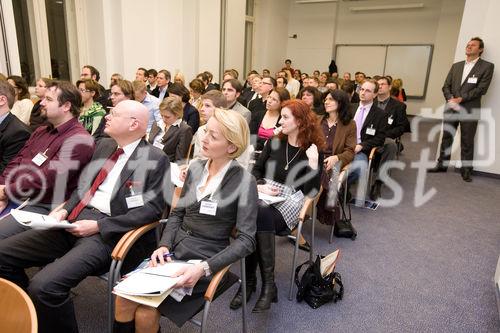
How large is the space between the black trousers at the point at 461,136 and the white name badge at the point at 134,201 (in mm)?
4851

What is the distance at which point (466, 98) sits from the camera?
15.5ft

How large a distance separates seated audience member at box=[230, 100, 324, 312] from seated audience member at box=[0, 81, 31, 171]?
64.5 inches

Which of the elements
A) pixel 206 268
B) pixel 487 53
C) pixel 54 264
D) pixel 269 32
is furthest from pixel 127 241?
pixel 269 32

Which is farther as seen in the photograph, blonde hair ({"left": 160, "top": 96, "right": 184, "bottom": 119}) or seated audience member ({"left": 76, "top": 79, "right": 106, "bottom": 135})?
seated audience member ({"left": 76, "top": 79, "right": 106, "bottom": 135})

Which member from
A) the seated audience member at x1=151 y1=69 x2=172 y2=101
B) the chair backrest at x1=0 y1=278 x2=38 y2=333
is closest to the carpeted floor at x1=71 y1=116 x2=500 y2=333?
the chair backrest at x1=0 y1=278 x2=38 y2=333

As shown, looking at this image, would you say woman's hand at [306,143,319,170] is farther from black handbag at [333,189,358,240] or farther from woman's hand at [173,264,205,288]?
woman's hand at [173,264,205,288]

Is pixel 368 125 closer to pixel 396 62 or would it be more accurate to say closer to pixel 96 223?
pixel 96 223

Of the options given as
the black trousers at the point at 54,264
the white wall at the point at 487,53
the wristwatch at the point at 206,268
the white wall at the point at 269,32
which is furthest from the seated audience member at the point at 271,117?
the white wall at the point at 269,32

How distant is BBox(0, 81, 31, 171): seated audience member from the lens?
226 centimetres

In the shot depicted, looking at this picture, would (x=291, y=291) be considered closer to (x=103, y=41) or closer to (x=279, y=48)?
(x=103, y=41)

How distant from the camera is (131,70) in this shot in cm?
604

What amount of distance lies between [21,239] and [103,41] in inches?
190

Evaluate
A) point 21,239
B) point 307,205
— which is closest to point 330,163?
point 307,205

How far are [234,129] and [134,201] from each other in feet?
2.18
